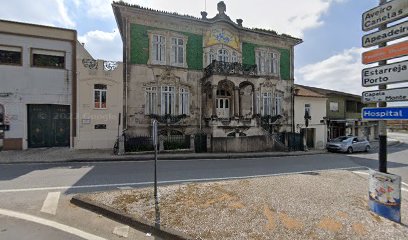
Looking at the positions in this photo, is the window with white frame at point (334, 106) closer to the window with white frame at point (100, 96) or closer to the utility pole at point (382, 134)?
the window with white frame at point (100, 96)

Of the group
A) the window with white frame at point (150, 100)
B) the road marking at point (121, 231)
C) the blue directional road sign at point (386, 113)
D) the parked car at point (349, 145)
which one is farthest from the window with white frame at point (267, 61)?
the road marking at point (121, 231)

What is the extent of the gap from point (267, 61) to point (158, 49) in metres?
10.1

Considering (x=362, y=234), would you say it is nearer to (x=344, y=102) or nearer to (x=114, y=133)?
(x=114, y=133)

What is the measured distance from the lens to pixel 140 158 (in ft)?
42.3

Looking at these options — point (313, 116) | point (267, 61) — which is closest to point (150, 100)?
point (267, 61)

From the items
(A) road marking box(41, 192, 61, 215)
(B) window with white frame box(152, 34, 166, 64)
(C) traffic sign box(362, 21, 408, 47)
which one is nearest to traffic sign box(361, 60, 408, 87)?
(C) traffic sign box(362, 21, 408, 47)

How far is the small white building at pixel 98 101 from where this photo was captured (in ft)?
51.9

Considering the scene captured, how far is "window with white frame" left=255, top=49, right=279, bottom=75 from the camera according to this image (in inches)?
841

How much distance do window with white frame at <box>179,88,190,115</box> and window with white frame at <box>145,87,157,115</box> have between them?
6.56 ft

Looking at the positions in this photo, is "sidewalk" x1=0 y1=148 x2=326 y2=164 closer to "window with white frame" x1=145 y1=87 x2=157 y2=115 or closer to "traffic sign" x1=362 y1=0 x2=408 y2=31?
"window with white frame" x1=145 y1=87 x2=157 y2=115

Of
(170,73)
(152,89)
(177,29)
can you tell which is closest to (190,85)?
(170,73)

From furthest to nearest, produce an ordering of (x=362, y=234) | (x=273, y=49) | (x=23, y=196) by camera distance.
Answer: (x=273, y=49) → (x=23, y=196) → (x=362, y=234)

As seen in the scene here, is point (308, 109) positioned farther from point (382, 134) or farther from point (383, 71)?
point (383, 71)

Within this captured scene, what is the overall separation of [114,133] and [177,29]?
908 centimetres
